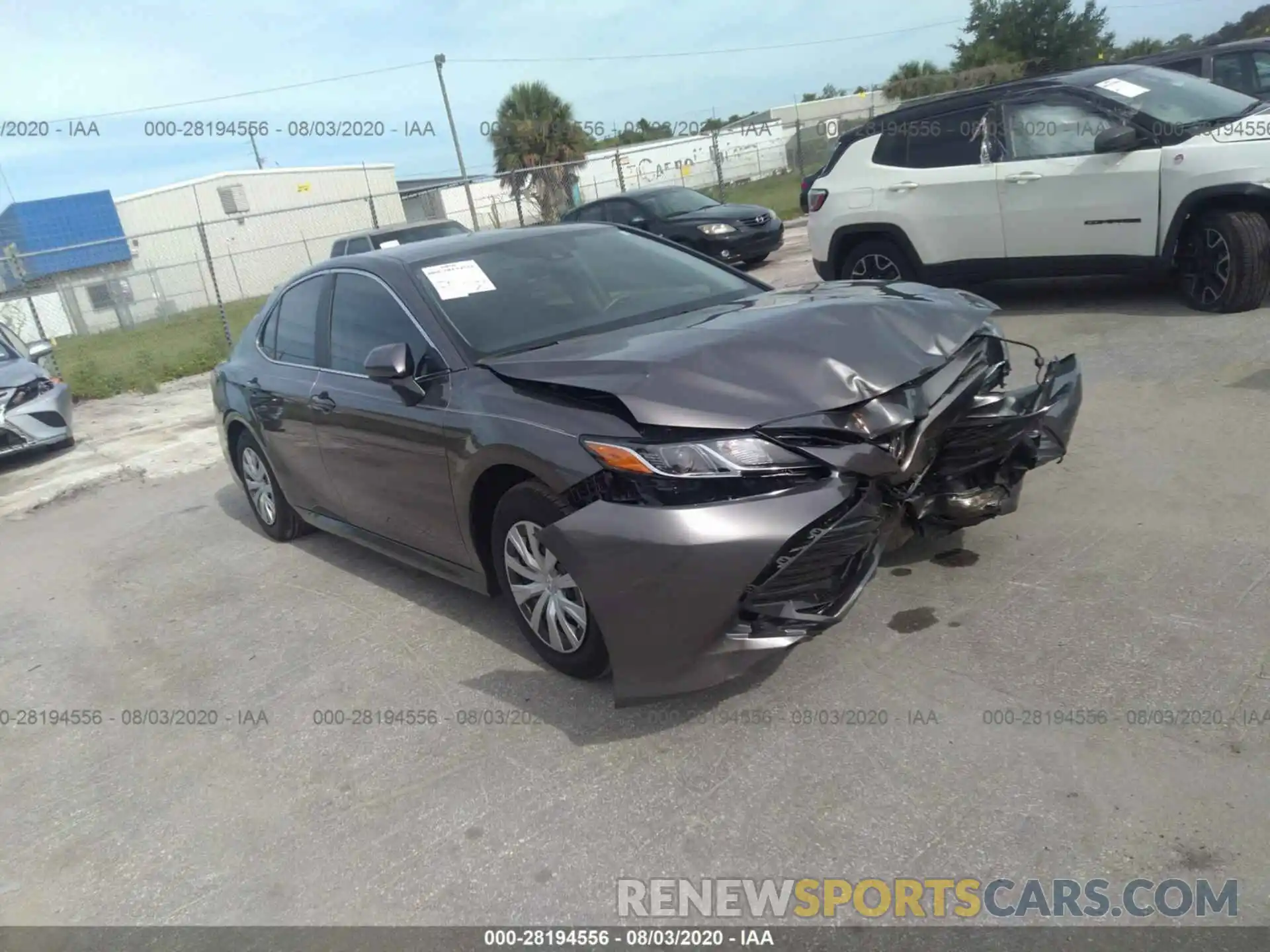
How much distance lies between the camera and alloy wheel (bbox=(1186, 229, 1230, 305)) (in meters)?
7.03

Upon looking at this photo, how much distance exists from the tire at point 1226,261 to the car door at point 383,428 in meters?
5.72

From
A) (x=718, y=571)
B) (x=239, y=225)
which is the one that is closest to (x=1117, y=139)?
(x=718, y=571)

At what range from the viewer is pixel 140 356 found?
15.8 meters

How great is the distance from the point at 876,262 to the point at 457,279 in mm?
5356

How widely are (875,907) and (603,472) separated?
1516mm

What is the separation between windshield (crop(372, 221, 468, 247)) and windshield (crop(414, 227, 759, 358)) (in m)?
9.87

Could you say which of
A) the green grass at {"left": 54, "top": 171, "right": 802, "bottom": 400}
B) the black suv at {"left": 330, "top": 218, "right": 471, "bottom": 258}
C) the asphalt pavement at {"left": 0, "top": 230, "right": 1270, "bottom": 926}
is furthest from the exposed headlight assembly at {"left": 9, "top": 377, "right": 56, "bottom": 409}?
the asphalt pavement at {"left": 0, "top": 230, "right": 1270, "bottom": 926}

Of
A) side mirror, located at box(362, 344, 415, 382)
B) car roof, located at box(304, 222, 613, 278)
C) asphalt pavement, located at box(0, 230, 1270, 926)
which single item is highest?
car roof, located at box(304, 222, 613, 278)

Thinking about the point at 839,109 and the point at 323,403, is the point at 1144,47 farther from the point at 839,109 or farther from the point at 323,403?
the point at 323,403

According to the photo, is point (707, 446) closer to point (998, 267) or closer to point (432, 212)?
point (998, 267)

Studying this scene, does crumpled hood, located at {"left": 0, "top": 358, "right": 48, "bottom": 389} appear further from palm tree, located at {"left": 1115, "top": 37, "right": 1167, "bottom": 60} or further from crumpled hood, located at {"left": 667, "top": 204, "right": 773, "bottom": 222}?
palm tree, located at {"left": 1115, "top": 37, "right": 1167, "bottom": 60}

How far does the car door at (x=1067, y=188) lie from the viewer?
7.26 m

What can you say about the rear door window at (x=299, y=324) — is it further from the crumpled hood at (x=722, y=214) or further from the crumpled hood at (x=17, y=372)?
the crumpled hood at (x=722, y=214)

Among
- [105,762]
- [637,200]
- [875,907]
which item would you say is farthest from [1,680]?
[637,200]
